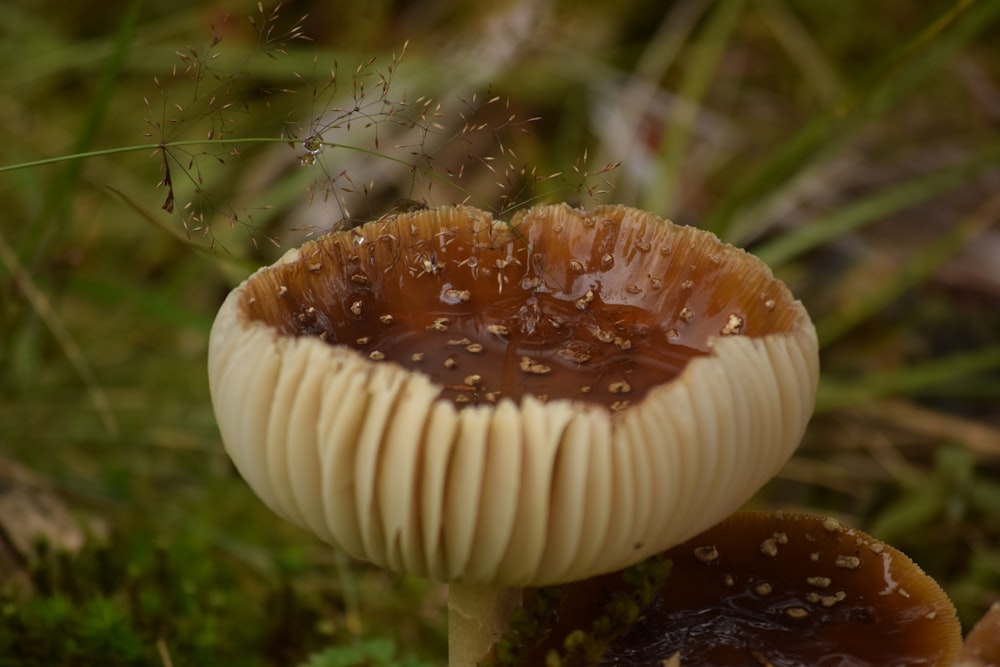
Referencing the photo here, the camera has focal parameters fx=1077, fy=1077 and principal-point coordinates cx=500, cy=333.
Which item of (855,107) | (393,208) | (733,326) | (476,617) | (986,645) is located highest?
(855,107)

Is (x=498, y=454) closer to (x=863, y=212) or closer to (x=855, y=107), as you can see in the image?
(x=855, y=107)

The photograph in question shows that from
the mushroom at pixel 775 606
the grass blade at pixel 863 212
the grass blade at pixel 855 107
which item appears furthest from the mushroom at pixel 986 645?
the grass blade at pixel 863 212

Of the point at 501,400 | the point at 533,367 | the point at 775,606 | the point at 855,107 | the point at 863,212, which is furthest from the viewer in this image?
the point at 863,212

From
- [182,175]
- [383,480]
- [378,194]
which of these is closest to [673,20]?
[378,194]

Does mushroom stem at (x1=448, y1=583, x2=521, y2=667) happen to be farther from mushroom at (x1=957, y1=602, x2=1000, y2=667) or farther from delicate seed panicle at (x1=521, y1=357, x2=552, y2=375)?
mushroom at (x1=957, y1=602, x2=1000, y2=667)

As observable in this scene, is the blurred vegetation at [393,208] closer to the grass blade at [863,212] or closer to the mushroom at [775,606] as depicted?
the grass blade at [863,212]

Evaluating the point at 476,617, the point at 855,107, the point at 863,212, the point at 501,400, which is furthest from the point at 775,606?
the point at 863,212

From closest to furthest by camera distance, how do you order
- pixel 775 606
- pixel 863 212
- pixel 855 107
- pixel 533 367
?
pixel 533 367 → pixel 775 606 → pixel 855 107 → pixel 863 212

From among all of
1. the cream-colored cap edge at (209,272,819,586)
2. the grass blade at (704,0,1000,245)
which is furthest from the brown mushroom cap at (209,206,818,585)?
the grass blade at (704,0,1000,245)

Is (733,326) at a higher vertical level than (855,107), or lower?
lower
